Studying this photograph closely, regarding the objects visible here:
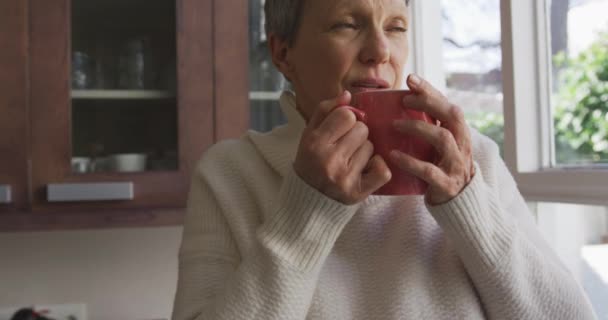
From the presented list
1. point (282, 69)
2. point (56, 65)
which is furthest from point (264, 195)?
point (56, 65)

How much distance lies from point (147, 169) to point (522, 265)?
985 mm

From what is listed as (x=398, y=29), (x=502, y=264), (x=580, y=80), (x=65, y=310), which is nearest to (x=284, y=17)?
(x=398, y=29)

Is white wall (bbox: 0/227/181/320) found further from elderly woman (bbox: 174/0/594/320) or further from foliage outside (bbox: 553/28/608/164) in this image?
foliage outside (bbox: 553/28/608/164)

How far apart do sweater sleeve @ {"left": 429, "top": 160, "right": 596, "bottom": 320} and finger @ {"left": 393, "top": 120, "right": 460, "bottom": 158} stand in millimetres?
68

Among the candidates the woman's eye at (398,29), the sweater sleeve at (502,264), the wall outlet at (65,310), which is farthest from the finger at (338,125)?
the wall outlet at (65,310)

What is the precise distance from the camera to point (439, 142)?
1.90ft

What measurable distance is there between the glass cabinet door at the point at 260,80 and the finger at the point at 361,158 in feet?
3.06

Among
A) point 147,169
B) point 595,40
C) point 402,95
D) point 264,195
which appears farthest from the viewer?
point 147,169

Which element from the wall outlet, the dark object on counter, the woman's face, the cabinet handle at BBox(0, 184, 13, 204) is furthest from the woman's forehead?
the wall outlet

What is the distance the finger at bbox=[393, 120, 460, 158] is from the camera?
572 mm

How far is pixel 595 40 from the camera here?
43.6 inches

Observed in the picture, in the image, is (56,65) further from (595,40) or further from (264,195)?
(595,40)

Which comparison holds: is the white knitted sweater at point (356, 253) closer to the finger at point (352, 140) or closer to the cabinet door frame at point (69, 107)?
the finger at point (352, 140)

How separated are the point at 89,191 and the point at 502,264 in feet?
3.32
